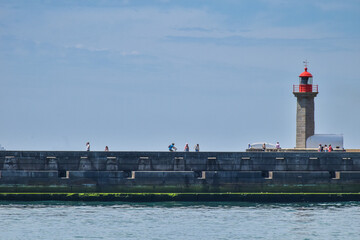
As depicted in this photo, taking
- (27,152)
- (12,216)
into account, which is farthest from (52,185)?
(12,216)

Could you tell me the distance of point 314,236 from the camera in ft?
128

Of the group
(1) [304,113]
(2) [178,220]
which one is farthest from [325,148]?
(2) [178,220]

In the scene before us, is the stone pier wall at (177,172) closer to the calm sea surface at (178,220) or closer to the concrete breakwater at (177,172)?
the concrete breakwater at (177,172)

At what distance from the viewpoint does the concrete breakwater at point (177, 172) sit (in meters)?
50.7

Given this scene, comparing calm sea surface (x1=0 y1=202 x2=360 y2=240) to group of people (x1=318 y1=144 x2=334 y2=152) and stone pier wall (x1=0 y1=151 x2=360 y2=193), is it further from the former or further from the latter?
group of people (x1=318 y1=144 x2=334 y2=152)

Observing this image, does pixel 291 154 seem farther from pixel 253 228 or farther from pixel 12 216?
pixel 12 216

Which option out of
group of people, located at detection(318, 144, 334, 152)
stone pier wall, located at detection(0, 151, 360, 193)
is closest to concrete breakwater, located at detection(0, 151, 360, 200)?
stone pier wall, located at detection(0, 151, 360, 193)

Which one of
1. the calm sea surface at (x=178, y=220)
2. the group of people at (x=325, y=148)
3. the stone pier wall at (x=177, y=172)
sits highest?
the group of people at (x=325, y=148)

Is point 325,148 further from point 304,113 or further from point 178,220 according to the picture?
point 178,220

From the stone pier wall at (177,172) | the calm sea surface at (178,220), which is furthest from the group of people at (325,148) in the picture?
the calm sea surface at (178,220)

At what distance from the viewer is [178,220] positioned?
4359 cm

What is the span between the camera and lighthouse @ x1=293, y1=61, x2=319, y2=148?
63.5 metres

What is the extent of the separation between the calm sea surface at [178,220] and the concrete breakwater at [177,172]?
4.45 ft

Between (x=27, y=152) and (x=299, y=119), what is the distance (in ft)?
77.2
